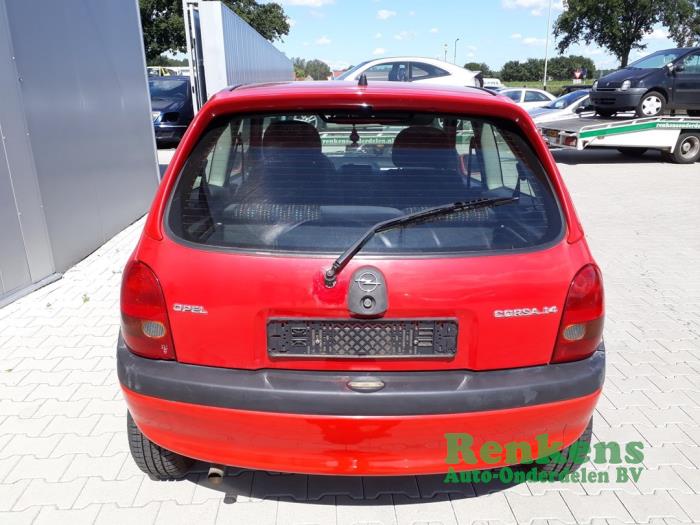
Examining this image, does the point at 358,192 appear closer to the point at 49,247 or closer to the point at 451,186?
the point at 451,186

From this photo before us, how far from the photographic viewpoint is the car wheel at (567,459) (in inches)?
101

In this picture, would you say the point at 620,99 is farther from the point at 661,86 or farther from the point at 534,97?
the point at 534,97

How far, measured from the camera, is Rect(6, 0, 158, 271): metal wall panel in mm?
5219

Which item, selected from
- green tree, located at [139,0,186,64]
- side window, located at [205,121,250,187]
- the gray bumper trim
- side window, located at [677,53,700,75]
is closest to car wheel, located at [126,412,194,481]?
the gray bumper trim

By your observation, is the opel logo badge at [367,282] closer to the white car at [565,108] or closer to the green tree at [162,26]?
the white car at [565,108]

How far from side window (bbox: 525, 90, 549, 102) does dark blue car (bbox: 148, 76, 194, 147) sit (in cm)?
1036

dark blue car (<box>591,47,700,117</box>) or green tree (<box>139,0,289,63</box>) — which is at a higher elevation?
green tree (<box>139,0,289,63</box>)

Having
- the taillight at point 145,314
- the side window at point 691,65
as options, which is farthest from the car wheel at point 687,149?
the taillight at point 145,314

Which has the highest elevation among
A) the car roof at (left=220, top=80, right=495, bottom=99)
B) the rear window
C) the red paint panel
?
the car roof at (left=220, top=80, right=495, bottom=99)

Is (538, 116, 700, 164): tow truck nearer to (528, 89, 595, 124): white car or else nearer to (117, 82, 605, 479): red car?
(528, 89, 595, 124): white car

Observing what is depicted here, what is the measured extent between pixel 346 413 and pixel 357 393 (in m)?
0.08

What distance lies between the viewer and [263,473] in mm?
2689

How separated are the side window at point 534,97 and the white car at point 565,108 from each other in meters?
1.06

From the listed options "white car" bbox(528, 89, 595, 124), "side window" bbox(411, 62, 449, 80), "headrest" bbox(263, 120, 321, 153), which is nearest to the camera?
"headrest" bbox(263, 120, 321, 153)
